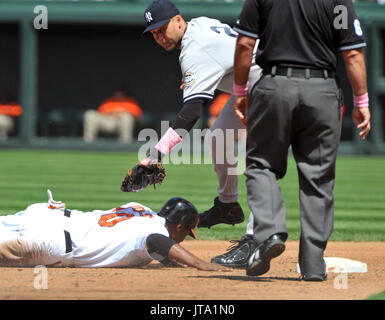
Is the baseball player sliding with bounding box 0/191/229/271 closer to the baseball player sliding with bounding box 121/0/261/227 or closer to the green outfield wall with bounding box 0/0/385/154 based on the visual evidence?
the baseball player sliding with bounding box 121/0/261/227

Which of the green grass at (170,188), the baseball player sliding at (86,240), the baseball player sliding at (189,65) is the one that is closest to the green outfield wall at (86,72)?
the green grass at (170,188)

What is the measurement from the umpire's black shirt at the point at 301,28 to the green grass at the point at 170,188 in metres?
3.07

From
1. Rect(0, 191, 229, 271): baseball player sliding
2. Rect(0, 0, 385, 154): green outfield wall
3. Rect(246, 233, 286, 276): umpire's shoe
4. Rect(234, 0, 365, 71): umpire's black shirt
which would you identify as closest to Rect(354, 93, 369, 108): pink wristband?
Rect(234, 0, 365, 71): umpire's black shirt

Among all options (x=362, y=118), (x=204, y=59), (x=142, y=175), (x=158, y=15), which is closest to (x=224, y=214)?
(x=142, y=175)

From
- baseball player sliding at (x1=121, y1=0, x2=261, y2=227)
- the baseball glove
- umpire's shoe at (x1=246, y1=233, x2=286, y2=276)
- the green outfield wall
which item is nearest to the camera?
umpire's shoe at (x1=246, y1=233, x2=286, y2=276)

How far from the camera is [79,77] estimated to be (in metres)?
21.3

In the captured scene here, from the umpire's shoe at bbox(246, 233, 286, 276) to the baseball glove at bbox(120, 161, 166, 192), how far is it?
1.04 metres

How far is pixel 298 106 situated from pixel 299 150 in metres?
0.29

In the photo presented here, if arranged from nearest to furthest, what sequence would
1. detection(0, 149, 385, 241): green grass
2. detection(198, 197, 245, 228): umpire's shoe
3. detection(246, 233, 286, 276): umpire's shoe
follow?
detection(246, 233, 286, 276): umpire's shoe → detection(198, 197, 245, 228): umpire's shoe → detection(0, 149, 385, 241): green grass

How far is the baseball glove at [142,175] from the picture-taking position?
17.0ft

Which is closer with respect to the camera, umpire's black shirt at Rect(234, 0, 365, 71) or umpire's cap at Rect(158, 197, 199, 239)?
umpire's black shirt at Rect(234, 0, 365, 71)

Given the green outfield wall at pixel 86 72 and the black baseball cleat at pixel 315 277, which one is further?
the green outfield wall at pixel 86 72

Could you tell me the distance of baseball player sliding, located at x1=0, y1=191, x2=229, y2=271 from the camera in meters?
4.87

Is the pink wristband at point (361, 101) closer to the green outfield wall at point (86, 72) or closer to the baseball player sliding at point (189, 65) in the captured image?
the baseball player sliding at point (189, 65)
